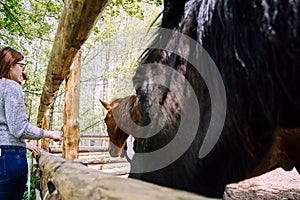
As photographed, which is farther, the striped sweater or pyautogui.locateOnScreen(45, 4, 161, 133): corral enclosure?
pyautogui.locateOnScreen(45, 4, 161, 133): corral enclosure

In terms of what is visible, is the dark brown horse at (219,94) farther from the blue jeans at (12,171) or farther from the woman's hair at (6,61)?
the woman's hair at (6,61)

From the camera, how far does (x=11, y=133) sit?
5.67ft

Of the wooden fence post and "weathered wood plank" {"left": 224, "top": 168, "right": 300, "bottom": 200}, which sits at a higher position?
the wooden fence post

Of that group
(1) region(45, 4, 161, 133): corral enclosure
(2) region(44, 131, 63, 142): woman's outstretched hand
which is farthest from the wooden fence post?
(1) region(45, 4, 161, 133): corral enclosure

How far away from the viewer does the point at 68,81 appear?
272 centimetres

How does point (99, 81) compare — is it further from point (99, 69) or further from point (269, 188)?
point (269, 188)

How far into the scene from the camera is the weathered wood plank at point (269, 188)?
1.94 meters

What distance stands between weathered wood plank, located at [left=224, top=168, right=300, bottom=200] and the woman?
55.4 inches

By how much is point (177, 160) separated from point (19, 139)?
1260 millimetres

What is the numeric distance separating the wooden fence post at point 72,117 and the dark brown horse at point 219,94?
159 cm

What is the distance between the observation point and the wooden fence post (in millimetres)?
2533

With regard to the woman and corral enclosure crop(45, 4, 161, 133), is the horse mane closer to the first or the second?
the woman

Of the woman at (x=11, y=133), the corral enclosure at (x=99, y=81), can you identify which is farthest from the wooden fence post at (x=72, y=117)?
the corral enclosure at (x=99, y=81)

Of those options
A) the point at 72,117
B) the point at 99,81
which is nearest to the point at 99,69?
the point at 99,81
